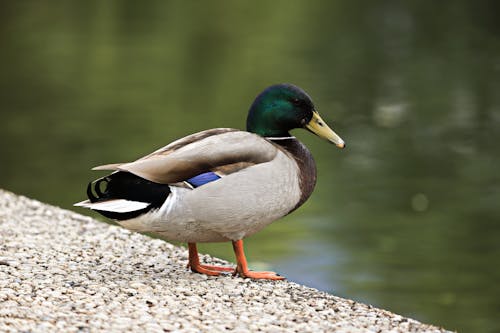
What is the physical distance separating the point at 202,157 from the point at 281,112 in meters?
0.60

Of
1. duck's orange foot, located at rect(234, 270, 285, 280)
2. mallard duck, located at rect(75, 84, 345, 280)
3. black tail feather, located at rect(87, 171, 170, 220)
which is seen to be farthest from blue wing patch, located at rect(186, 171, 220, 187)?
duck's orange foot, located at rect(234, 270, 285, 280)

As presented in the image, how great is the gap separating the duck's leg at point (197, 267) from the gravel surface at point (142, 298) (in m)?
0.04

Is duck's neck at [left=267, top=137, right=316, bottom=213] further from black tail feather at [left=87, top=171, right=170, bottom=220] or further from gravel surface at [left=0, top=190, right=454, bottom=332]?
black tail feather at [left=87, top=171, right=170, bottom=220]

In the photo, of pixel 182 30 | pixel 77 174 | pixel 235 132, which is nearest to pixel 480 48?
pixel 182 30

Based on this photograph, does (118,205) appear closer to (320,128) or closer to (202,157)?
(202,157)

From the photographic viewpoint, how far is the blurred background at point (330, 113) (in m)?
8.47

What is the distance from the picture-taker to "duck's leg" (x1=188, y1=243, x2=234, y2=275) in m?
5.53

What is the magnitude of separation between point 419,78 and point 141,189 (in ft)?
44.6

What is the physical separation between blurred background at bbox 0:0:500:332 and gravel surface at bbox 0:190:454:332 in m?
2.24

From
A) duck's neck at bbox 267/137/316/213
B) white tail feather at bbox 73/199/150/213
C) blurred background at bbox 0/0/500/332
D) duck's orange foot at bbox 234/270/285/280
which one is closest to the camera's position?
white tail feather at bbox 73/199/150/213

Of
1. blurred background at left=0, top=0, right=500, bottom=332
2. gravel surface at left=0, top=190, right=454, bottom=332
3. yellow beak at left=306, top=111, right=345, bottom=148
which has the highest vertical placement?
blurred background at left=0, top=0, right=500, bottom=332

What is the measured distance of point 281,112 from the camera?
540cm

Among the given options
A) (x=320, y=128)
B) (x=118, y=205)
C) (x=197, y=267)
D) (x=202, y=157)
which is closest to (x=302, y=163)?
(x=320, y=128)

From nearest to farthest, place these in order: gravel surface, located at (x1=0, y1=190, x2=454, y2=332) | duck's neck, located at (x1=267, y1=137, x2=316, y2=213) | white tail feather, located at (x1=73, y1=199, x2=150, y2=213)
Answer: gravel surface, located at (x1=0, y1=190, x2=454, y2=332)
white tail feather, located at (x1=73, y1=199, x2=150, y2=213)
duck's neck, located at (x1=267, y1=137, x2=316, y2=213)
